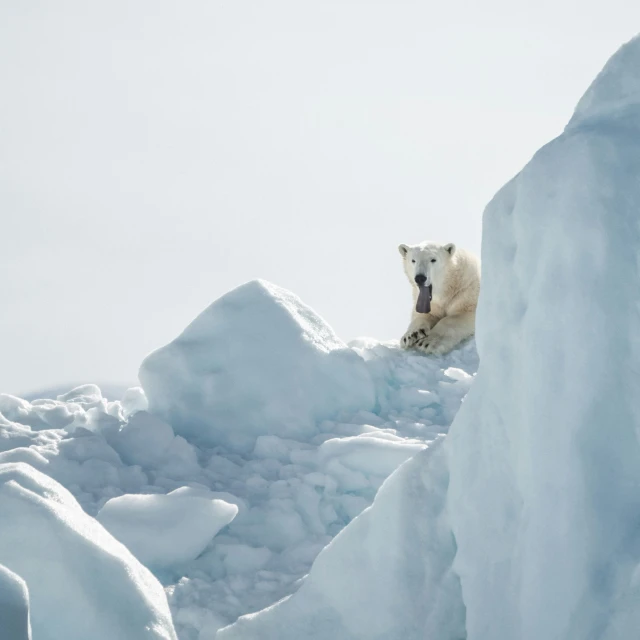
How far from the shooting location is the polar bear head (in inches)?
328

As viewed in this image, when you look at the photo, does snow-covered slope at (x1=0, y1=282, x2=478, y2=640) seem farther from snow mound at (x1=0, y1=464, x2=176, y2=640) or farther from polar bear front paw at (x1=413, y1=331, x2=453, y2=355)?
snow mound at (x1=0, y1=464, x2=176, y2=640)

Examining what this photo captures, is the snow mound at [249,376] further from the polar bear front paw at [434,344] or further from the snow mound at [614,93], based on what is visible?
the snow mound at [614,93]

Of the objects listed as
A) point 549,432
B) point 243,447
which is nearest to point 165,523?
point 243,447

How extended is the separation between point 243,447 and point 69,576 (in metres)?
2.85

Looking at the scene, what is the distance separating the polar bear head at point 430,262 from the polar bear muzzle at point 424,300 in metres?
0.06

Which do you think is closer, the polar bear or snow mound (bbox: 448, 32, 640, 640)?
snow mound (bbox: 448, 32, 640, 640)

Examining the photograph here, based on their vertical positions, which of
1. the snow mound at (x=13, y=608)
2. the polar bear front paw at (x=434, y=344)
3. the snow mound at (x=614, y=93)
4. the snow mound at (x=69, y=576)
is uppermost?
the snow mound at (x=614, y=93)

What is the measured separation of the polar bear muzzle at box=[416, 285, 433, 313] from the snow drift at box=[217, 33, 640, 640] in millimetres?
5411

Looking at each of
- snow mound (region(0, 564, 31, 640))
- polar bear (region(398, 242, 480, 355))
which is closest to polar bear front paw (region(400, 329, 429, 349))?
polar bear (region(398, 242, 480, 355))

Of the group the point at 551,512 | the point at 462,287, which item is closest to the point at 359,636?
the point at 551,512

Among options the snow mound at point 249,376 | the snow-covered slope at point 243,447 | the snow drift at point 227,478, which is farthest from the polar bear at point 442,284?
the snow mound at point 249,376

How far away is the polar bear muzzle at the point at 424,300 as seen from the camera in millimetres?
8188

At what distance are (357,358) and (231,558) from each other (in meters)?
2.36

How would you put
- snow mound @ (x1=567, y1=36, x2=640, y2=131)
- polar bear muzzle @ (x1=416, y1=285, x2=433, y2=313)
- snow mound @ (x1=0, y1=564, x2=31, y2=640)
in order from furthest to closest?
polar bear muzzle @ (x1=416, y1=285, x2=433, y2=313) → snow mound @ (x1=567, y1=36, x2=640, y2=131) → snow mound @ (x1=0, y1=564, x2=31, y2=640)
